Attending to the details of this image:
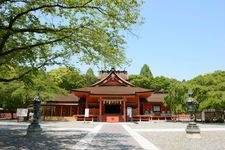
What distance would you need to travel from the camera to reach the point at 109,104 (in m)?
44.5

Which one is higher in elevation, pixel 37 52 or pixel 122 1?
pixel 122 1

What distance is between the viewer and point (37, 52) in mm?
15703

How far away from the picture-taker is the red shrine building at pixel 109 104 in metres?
41.5

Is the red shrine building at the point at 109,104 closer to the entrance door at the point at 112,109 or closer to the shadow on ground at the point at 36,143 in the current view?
the entrance door at the point at 112,109

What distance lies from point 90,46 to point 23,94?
82.8ft

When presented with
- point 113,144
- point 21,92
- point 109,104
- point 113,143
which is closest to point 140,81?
point 109,104

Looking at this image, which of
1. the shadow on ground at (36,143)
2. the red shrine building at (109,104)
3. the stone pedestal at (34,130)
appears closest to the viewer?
the shadow on ground at (36,143)

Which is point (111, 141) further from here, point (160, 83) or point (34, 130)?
point (160, 83)

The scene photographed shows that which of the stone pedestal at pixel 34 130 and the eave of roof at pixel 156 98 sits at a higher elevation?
the eave of roof at pixel 156 98

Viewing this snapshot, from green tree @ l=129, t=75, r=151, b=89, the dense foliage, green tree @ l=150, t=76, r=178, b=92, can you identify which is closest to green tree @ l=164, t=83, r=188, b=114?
the dense foliage

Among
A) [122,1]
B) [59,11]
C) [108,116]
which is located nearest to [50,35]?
[59,11]

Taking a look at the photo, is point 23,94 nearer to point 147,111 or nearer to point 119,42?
Result: point 147,111

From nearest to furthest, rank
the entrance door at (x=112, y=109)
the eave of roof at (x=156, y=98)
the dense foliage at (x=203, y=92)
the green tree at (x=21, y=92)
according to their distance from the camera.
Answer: the dense foliage at (x=203, y=92) < the green tree at (x=21, y=92) < the entrance door at (x=112, y=109) < the eave of roof at (x=156, y=98)

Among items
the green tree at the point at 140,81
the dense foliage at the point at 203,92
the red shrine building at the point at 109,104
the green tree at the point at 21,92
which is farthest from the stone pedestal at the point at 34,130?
the green tree at the point at 140,81
